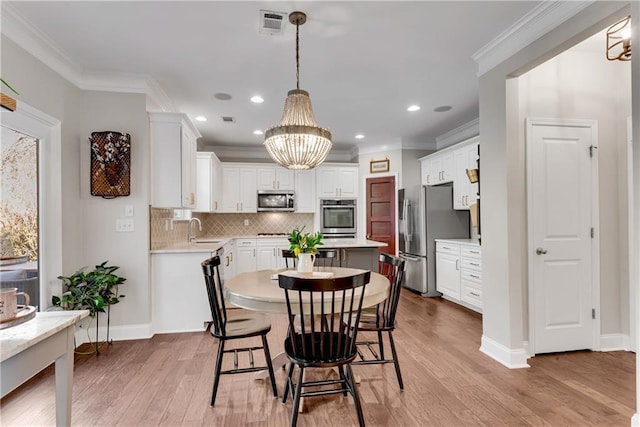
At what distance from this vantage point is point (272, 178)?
6.20 meters

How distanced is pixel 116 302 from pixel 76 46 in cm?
221

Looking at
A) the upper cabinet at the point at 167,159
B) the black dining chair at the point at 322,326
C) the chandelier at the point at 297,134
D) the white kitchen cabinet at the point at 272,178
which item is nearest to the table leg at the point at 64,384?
the black dining chair at the point at 322,326

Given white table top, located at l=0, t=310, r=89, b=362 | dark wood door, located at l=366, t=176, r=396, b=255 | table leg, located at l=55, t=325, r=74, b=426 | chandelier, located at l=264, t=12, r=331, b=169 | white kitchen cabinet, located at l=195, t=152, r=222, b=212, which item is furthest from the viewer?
dark wood door, located at l=366, t=176, r=396, b=255

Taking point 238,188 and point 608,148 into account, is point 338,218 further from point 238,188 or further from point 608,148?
point 608,148

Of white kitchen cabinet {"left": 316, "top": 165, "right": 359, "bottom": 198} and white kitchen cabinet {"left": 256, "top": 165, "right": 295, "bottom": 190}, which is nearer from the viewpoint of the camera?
white kitchen cabinet {"left": 256, "top": 165, "right": 295, "bottom": 190}

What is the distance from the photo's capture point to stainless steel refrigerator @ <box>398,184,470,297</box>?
4941 millimetres

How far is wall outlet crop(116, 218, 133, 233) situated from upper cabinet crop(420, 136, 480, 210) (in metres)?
4.08

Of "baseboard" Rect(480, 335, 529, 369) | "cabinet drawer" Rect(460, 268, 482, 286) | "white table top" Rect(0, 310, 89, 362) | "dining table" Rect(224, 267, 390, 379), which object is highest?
"white table top" Rect(0, 310, 89, 362)

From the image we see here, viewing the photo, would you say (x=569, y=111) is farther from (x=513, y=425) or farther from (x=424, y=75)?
(x=513, y=425)

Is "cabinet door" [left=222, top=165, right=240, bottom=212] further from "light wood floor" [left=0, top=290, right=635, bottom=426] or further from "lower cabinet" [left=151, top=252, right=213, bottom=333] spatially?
"light wood floor" [left=0, top=290, right=635, bottom=426]

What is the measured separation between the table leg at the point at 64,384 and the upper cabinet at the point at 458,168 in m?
4.30

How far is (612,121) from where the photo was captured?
2.89 metres

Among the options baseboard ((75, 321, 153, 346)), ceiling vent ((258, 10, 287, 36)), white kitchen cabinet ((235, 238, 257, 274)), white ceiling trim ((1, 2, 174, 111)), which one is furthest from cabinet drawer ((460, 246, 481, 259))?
white ceiling trim ((1, 2, 174, 111))

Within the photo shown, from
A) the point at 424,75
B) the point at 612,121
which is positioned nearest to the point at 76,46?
the point at 424,75
